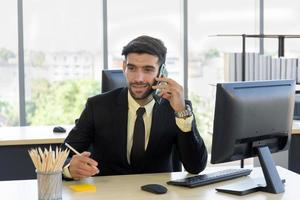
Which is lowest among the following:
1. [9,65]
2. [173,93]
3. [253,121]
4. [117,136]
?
[117,136]

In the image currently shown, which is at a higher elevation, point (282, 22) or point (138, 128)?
point (282, 22)

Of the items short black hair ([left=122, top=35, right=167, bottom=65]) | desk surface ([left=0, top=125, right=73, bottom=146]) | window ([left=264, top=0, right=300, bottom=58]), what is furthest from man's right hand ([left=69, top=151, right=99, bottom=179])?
window ([left=264, top=0, right=300, bottom=58])

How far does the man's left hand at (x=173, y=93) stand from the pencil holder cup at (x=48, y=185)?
606mm

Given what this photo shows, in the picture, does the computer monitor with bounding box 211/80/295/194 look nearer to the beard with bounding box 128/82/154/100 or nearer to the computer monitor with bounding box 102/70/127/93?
the beard with bounding box 128/82/154/100

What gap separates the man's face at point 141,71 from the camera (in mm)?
2328

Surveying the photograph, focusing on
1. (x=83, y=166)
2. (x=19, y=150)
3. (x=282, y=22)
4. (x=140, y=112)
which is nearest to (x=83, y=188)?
(x=83, y=166)

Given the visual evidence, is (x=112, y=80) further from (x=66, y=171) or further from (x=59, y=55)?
(x=59, y=55)

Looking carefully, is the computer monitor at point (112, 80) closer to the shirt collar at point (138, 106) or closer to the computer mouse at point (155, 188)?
the shirt collar at point (138, 106)

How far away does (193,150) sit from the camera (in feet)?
7.52

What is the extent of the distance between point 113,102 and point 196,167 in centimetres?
49

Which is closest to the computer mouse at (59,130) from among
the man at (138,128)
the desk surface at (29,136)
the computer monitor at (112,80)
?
the desk surface at (29,136)

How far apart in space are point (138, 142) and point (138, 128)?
0.21 feet

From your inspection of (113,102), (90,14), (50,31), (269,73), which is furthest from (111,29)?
(113,102)

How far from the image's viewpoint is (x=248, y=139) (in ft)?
6.81
